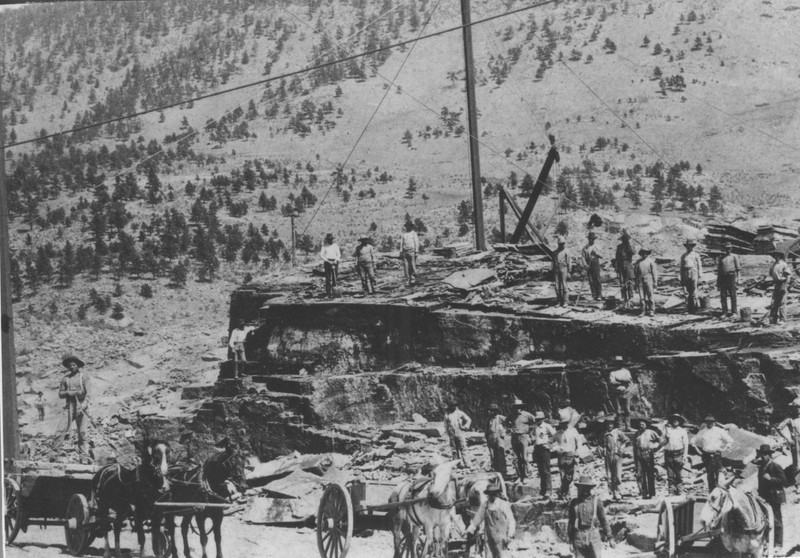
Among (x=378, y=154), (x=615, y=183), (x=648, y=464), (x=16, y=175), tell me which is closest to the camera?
(x=648, y=464)

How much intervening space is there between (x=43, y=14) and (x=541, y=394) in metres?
27.4

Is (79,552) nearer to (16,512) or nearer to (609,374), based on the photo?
(16,512)

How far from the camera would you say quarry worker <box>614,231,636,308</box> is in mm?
12523

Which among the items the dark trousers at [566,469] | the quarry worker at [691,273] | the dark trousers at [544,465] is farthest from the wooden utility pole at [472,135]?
the dark trousers at [566,469]

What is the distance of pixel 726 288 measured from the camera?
11750mm

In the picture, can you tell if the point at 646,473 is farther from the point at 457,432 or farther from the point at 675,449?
the point at 457,432

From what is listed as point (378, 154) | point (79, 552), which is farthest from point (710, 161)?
point (79, 552)

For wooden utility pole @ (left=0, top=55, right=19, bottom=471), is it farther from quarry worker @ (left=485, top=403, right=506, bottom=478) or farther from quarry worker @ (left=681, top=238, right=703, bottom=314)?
quarry worker @ (left=681, top=238, right=703, bottom=314)

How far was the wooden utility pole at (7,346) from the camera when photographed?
40.6 ft

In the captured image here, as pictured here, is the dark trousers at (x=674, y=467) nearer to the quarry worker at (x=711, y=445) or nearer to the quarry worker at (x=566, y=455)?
the quarry worker at (x=711, y=445)

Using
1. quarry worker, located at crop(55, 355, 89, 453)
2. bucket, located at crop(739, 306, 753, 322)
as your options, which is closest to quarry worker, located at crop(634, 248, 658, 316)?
bucket, located at crop(739, 306, 753, 322)

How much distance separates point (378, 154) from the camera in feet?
104

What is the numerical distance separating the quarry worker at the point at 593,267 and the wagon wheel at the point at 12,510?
8132 millimetres

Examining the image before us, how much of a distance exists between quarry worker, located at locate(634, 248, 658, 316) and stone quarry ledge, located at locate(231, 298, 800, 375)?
0.23m
